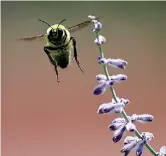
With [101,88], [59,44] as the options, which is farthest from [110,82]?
[59,44]

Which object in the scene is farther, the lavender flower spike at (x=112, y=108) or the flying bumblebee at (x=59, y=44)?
the flying bumblebee at (x=59, y=44)

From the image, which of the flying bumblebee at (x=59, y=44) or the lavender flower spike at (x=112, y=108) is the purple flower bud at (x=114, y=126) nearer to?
the lavender flower spike at (x=112, y=108)

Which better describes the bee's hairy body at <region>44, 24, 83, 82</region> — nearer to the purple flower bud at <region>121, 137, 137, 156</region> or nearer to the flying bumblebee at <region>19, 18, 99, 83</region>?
the flying bumblebee at <region>19, 18, 99, 83</region>

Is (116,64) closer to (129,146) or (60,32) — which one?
(129,146)

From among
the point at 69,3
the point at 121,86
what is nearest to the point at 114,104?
the point at 121,86

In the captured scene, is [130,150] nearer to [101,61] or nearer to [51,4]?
[101,61]

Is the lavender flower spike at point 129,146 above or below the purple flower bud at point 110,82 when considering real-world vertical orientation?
below

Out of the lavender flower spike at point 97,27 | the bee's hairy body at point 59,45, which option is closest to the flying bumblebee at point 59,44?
the bee's hairy body at point 59,45

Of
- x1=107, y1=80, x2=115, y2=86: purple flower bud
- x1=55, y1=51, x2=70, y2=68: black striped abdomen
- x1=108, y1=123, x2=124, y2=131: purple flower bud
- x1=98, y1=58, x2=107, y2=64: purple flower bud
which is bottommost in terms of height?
x1=108, y1=123, x2=124, y2=131: purple flower bud

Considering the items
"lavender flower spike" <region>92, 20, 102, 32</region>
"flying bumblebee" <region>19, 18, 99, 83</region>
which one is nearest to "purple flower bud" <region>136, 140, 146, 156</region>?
"lavender flower spike" <region>92, 20, 102, 32</region>
